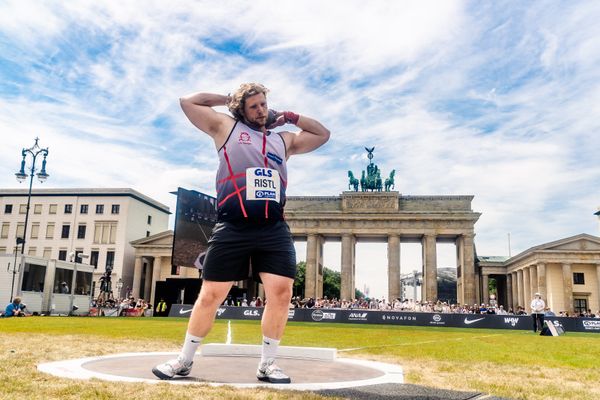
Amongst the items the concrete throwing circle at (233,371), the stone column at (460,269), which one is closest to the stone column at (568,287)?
the stone column at (460,269)

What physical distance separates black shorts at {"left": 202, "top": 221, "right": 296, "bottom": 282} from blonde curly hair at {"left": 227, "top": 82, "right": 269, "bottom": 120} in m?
0.94

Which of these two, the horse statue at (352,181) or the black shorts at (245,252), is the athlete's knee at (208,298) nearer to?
the black shorts at (245,252)

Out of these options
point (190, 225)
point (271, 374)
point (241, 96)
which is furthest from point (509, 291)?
point (241, 96)

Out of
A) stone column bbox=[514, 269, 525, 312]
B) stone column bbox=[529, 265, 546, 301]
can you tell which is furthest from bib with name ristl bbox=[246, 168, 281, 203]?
stone column bbox=[514, 269, 525, 312]

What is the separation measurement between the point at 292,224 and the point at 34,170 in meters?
39.4

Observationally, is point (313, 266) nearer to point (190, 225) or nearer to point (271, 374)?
point (190, 225)

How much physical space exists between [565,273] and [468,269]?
34.2 feet

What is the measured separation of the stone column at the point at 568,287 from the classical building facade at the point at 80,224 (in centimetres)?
5299

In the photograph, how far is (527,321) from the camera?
25.2 meters

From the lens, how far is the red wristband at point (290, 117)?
14.1ft

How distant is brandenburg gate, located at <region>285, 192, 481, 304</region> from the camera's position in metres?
61.0

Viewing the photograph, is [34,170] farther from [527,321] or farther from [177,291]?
[527,321]

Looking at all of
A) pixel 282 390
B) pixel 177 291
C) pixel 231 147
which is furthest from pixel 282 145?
pixel 177 291

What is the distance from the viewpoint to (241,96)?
4.15 meters
